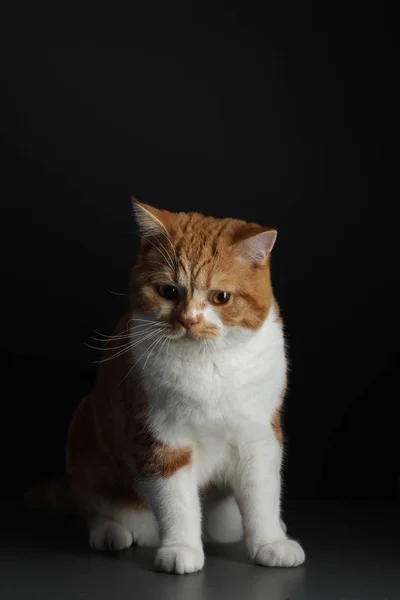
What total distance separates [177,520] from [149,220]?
2.30 ft

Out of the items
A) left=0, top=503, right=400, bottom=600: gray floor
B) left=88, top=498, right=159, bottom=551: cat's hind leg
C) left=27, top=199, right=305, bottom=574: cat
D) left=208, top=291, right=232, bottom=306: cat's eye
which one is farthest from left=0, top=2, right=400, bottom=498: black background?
left=208, top=291, right=232, bottom=306: cat's eye

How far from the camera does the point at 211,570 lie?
2.37 m

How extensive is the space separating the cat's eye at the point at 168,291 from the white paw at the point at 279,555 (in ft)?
2.06

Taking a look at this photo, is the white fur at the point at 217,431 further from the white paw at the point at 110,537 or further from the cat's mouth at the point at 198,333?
the white paw at the point at 110,537

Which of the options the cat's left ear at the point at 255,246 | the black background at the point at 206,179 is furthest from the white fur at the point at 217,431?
the black background at the point at 206,179

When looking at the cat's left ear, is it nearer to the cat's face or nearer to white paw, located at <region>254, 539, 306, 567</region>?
the cat's face

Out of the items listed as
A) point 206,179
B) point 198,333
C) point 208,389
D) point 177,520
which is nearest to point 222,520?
point 177,520

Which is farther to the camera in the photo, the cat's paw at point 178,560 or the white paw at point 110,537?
the white paw at point 110,537

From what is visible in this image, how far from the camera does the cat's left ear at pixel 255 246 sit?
2.31 meters

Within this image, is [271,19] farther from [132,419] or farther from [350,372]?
[132,419]

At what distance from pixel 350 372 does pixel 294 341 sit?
231 millimetres

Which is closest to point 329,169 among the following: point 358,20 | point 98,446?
point 358,20

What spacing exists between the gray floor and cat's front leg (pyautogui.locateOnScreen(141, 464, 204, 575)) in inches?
1.4

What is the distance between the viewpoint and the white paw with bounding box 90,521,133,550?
2555 millimetres
